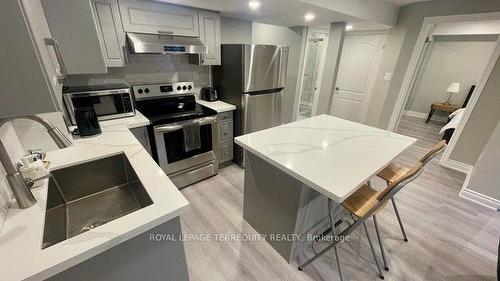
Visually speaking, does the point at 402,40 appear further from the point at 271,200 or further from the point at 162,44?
the point at 162,44

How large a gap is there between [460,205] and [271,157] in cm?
259

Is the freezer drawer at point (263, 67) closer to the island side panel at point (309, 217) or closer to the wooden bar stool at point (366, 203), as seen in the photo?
the island side panel at point (309, 217)

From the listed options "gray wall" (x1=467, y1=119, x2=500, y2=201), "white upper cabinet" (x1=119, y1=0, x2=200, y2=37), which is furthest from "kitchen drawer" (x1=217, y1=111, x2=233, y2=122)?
"gray wall" (x1=467, y1=119, x2=500, y2=201)

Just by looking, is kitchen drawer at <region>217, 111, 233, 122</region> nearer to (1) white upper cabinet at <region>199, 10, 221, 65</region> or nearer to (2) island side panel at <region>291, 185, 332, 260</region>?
(1) white upper cabinet at <region>199, 10, 221, 65</region>

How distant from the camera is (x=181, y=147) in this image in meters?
2.30

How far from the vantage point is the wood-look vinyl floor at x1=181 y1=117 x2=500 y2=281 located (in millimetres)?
1589

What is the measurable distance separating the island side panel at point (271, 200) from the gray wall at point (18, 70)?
1294 millimetres

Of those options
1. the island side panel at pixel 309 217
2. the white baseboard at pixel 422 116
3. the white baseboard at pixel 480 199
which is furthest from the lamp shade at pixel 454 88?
the island side panel at pixel 309 217

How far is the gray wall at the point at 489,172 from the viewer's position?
2.22m

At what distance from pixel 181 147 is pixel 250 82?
1.18 metres

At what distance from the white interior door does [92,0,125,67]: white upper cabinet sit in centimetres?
394

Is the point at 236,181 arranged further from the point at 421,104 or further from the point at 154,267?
the point at 421,104

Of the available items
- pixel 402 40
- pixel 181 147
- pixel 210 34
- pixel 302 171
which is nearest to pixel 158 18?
pixel 210 34

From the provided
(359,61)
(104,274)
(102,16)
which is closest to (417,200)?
(359,61)
